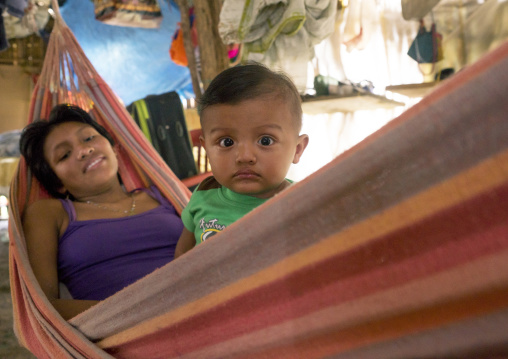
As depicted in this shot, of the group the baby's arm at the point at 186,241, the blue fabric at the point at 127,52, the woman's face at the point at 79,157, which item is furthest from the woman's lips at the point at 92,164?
the blue fabric at the point at 127,52

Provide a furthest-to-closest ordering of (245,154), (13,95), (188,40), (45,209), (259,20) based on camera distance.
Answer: (13,95) < (188,40) < (259,20) < (45,209) < (245,154)

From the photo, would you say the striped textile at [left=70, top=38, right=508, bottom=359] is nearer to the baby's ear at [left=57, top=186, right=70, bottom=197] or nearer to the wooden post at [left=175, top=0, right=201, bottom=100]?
the baby's ear at [left=57, top=186, right=70, bottom=197]

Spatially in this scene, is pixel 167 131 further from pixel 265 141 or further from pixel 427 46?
pixel 427 46

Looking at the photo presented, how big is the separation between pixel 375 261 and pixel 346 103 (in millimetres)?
2020

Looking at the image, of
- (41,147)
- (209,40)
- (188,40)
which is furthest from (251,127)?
(188,40)

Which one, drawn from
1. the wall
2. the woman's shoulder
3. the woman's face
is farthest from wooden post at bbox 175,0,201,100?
the wall

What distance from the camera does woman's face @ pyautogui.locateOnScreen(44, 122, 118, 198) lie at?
1.29 metres

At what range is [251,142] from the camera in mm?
823

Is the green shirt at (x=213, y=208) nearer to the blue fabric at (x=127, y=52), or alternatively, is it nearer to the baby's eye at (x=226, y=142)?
the baby's eye at (x=226, y=142)

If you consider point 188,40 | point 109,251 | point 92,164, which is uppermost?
point 188,40

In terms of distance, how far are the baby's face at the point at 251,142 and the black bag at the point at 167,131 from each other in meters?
1.12

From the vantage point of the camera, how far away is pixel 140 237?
3.95 feet

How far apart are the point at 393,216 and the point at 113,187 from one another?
1128mm

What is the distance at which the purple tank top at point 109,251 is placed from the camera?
3.70ft
